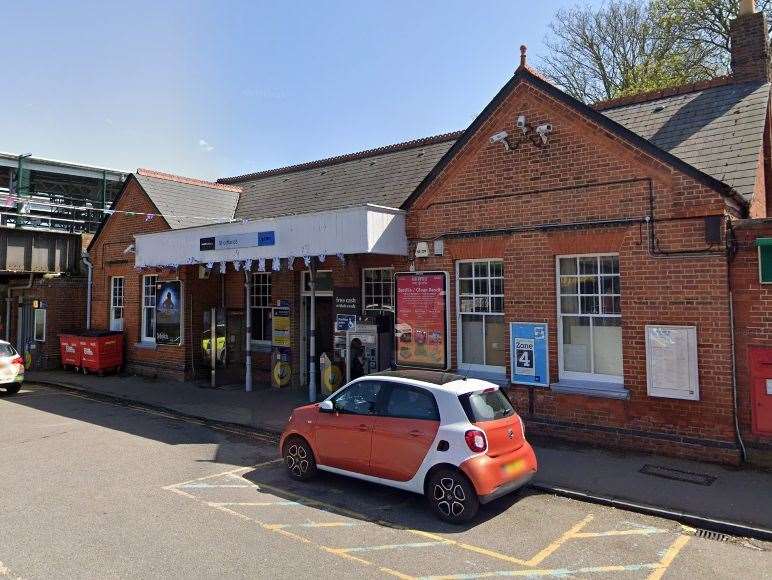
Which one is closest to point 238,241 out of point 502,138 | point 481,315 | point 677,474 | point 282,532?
point 481,315

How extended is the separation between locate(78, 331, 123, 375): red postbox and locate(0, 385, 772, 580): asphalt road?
343 inches

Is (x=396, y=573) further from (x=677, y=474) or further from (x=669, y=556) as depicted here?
(x=677, y=474)

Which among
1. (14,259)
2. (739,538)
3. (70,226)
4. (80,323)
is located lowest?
(739,538)

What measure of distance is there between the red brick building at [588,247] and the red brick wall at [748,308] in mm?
24

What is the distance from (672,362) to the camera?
8.23m

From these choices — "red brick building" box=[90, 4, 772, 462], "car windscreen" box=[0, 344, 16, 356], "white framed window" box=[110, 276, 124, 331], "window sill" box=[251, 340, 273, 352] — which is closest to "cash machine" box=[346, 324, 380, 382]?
"red brick building" box=[90, 4, 772, 462]

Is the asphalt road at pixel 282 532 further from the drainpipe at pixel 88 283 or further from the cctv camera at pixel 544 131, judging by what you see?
the drainpipe at pixel 88 283

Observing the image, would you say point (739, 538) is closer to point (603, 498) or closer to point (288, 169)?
point (603, 498)

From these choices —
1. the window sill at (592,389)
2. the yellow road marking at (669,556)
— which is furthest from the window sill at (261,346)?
the yellow road marking at (669,556)

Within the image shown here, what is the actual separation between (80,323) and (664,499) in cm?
1900

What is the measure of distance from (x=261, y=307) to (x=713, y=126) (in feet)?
37.9

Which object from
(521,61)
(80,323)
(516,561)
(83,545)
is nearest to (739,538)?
(516,561)

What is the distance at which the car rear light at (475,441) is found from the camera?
19.7 ft

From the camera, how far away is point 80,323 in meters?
19.1
